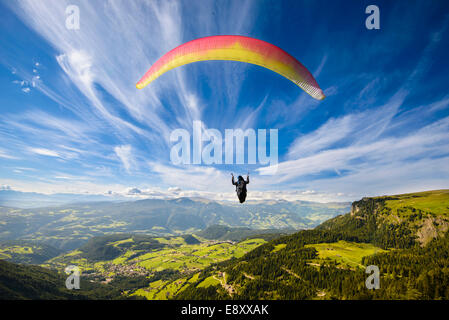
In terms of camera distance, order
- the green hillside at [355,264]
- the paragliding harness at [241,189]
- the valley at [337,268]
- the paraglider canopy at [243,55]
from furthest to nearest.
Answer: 1. the valley at [337,268]
2. the green hillside at [355,264]
3. the paragliding harness at [241,189]
4. the paraglider canopy at [243,55]

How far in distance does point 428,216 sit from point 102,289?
277m

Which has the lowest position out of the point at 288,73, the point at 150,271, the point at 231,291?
the point at 150,271

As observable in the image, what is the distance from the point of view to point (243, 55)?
10.8 m

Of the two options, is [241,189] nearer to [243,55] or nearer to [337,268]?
[243,55]

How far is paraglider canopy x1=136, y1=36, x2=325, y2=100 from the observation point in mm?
10242

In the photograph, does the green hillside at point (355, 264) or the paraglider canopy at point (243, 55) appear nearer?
the paraglider canopy at point (243, 55)

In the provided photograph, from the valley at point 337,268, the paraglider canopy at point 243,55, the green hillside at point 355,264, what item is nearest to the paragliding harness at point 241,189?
the paraglider canopy at point 243,55

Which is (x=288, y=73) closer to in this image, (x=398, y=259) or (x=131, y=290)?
(x=398, y=259)

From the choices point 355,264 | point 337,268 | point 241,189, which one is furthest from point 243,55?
point 355,264

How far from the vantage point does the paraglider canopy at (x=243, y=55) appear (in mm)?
10242

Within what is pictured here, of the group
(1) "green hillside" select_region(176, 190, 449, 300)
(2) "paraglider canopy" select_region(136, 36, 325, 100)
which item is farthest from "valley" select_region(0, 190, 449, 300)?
(2) "paraglider canopy" select_region(136, 36, 325, 100)

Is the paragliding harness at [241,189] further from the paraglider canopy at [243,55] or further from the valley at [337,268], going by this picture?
the valley at [337,268]
